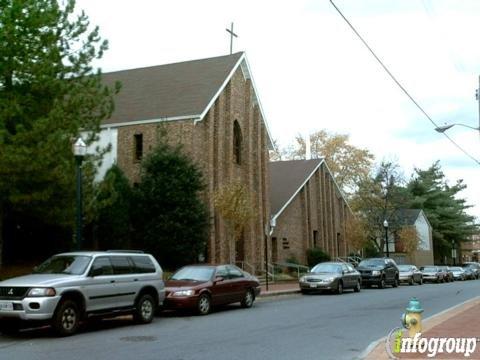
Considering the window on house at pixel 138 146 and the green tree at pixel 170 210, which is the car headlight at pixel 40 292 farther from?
the window on house at pixel 138 146

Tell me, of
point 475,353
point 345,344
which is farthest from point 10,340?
point 475,353

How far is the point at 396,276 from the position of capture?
109 feet

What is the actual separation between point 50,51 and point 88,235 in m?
9.90

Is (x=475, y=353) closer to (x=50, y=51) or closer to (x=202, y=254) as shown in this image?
(x=50, y=51)

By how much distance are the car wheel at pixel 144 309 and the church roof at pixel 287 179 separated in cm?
2181

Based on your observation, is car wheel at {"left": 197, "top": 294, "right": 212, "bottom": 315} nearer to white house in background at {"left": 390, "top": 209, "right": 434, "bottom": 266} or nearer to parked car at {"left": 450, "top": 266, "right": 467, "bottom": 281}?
parked car at {"left": 450, "top": 266, "right": 467, "bottom": 281}

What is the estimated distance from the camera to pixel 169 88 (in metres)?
31.7

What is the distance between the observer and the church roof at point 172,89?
2928 cm

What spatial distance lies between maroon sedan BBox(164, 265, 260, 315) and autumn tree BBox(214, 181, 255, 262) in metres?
8.23

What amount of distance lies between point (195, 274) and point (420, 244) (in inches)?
2089

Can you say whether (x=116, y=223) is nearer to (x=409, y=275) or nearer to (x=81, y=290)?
(x=81, y=290)

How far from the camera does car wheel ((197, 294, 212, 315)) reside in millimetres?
16250

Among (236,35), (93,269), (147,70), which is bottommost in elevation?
(93,269)

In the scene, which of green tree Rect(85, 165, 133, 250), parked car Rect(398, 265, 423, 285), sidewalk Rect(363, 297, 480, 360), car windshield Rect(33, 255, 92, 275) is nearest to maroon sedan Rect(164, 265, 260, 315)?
car windshield Rect(33, 255, 92, 275)
